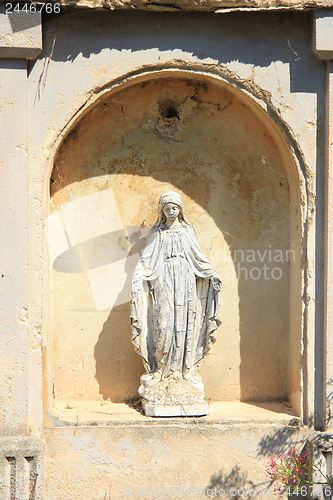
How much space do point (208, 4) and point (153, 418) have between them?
120 inches

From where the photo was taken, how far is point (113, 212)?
6227 millimetres

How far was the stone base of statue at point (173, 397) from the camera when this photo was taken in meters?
5.71

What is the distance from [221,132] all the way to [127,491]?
290 centimetres

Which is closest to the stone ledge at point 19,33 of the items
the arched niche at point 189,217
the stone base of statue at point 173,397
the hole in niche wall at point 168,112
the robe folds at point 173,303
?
the arched niche at point 189,217

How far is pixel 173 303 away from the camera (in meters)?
5.74

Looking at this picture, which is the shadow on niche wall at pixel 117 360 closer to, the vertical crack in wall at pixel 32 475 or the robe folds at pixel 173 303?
the robe folds at pixel 173 303

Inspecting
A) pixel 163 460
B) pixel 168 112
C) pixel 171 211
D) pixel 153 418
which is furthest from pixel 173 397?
pixel 168 112

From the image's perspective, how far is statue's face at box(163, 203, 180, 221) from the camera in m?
5.81

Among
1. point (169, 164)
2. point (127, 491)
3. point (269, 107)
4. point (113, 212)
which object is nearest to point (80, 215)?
point (113, 212)

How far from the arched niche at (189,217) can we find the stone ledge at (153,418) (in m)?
0.16

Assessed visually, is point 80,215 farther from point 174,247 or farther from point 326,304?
point 326,304

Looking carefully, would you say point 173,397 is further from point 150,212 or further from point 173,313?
point 150,212

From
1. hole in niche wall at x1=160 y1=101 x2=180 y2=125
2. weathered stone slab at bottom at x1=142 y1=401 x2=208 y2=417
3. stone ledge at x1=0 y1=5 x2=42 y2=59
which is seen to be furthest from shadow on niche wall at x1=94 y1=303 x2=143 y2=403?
stone ledge at x1=0 y1=5 x2=42 y2=59

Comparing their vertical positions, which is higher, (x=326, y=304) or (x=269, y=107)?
(x=269, y=107)
